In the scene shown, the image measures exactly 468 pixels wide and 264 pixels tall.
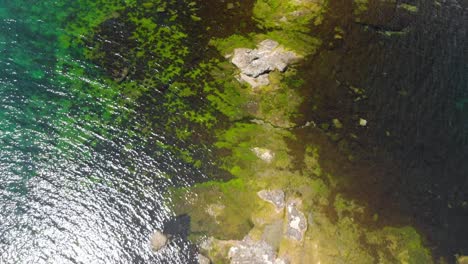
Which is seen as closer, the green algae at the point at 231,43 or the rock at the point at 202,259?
the rock at the point at 202,259

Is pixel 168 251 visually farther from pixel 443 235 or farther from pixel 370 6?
pixel 370 6

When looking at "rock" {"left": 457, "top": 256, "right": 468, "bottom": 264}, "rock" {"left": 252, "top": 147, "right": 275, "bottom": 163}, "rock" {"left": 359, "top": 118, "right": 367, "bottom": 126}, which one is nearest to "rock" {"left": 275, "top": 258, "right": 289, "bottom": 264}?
"rock" {"left": 252, "top": 147, "right": 275, "bottom": 163}

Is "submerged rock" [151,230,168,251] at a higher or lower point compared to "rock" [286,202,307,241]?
higher

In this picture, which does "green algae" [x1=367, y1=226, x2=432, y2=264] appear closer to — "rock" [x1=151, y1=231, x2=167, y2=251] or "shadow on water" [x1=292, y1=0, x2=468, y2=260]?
"shadow on water" [x1=292, y1=0, x2=468, y2=260]

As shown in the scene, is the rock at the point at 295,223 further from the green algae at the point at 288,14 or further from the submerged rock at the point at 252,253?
the green algae at the point at 288,14

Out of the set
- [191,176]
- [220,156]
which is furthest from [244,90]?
[191,176]

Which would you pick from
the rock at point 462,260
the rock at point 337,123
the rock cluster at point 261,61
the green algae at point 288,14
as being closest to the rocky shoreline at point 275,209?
the rock cluster at point 261,61
